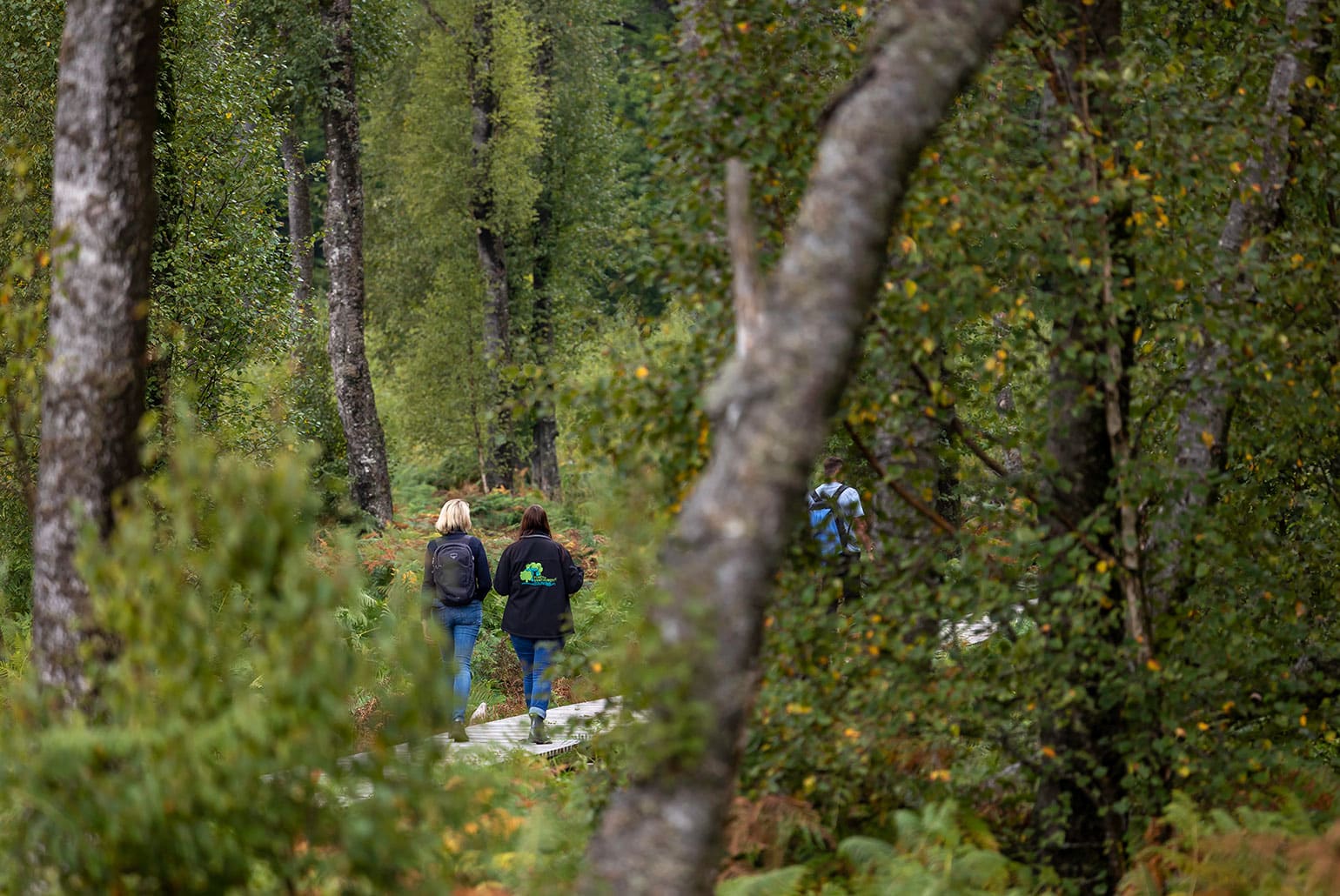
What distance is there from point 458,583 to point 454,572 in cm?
10

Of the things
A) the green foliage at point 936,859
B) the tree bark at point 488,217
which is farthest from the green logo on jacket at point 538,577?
the tree bark at point 488,217

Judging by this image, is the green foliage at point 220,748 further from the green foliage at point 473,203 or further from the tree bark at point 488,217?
the tree bark at point 488,217

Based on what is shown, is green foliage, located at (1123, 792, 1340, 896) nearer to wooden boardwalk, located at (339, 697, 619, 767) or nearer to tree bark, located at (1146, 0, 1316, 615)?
tree bark, located at (1146, 0, 1316, 615)

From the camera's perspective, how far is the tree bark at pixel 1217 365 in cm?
600

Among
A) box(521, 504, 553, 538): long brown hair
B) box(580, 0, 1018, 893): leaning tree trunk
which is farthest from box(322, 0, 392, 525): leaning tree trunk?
box(580, 0, 1018, 893): leaning tree trunk

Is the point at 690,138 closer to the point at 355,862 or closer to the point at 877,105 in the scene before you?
the point at 877,105

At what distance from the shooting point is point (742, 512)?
3877mm

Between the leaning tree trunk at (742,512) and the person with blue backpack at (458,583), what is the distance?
21.8ft

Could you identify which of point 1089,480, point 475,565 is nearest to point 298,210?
point 475,565

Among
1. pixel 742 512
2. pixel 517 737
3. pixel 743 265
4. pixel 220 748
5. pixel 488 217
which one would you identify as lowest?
pixel 517 737

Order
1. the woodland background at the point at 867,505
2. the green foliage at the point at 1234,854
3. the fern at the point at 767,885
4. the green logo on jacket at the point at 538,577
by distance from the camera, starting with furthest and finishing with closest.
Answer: the green logo on jacket at the point at 538,577, the fern at the point at 767,885, the green foliage at the point at 1234,854, the woodland background at the point at 867,505

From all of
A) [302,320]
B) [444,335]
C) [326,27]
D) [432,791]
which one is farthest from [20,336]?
[444,335]

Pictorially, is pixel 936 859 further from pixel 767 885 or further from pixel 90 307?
pixel 90 307

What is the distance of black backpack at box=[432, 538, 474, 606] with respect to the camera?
10695 millimetres
